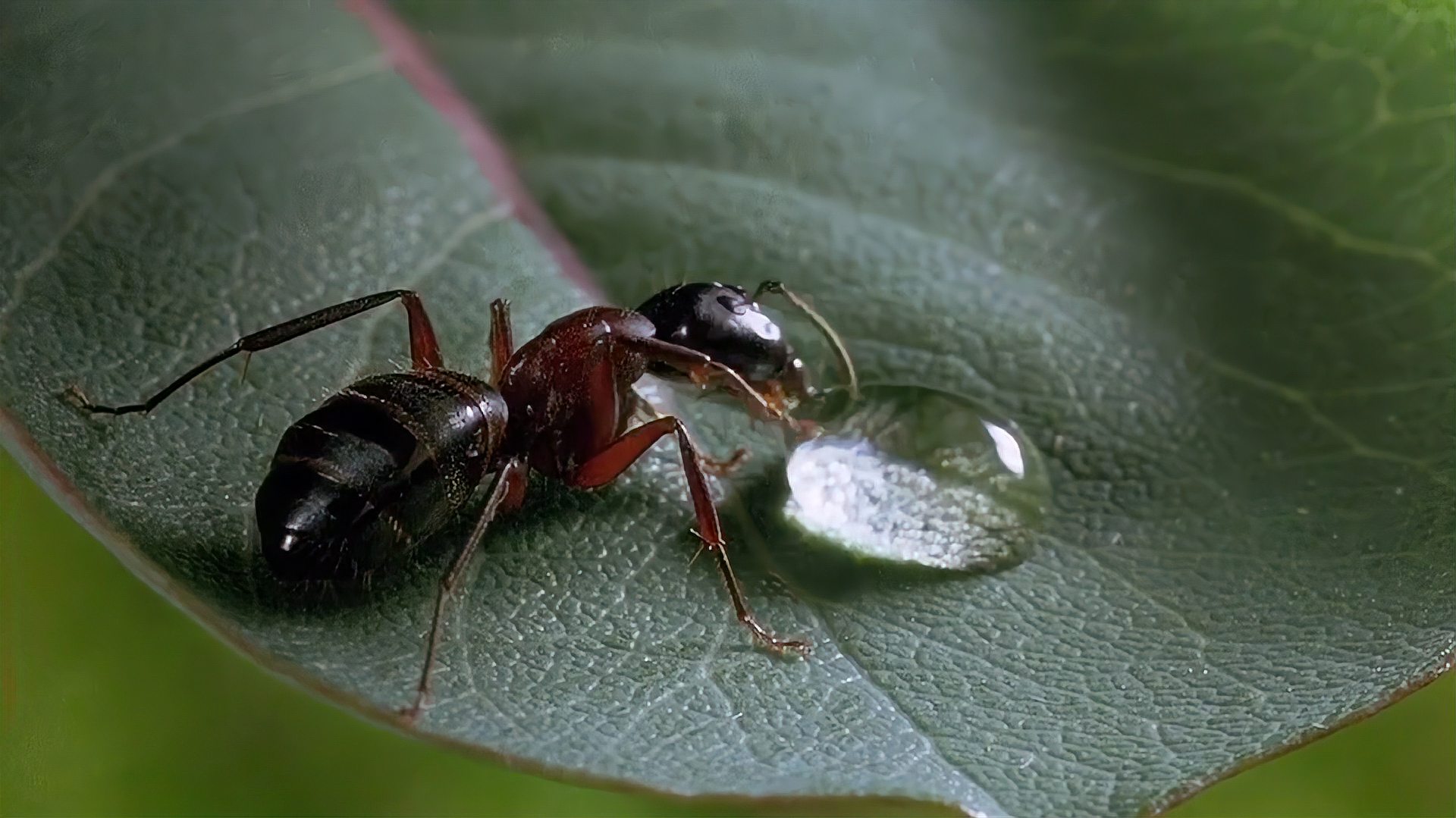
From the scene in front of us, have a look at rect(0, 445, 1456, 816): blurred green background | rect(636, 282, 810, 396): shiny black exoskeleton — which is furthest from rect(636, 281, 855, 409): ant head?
rect(0, 445, 1456, 816): blurred green background

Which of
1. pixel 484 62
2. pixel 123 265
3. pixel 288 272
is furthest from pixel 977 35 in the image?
pixel 123 265

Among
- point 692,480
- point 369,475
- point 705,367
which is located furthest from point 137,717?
point 705,367

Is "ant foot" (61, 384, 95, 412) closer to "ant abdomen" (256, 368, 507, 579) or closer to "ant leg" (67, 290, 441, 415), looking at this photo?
"ant leg" (67, 290, 441, 415)

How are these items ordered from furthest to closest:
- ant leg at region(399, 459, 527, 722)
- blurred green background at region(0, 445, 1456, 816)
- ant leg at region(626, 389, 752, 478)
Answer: ant leg at region(626, 389, 752, 478), blurred green background at region(0, 445, 1456, 816), ant leg at region(399, 459, 527, 722)

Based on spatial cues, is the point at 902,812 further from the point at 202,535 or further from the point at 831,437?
the point at 202,535

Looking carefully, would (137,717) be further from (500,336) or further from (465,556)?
(500,336)

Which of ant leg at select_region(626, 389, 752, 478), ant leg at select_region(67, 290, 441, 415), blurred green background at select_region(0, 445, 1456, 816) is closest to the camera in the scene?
blurred green background at select_region(0, 445, 1456, 816)
